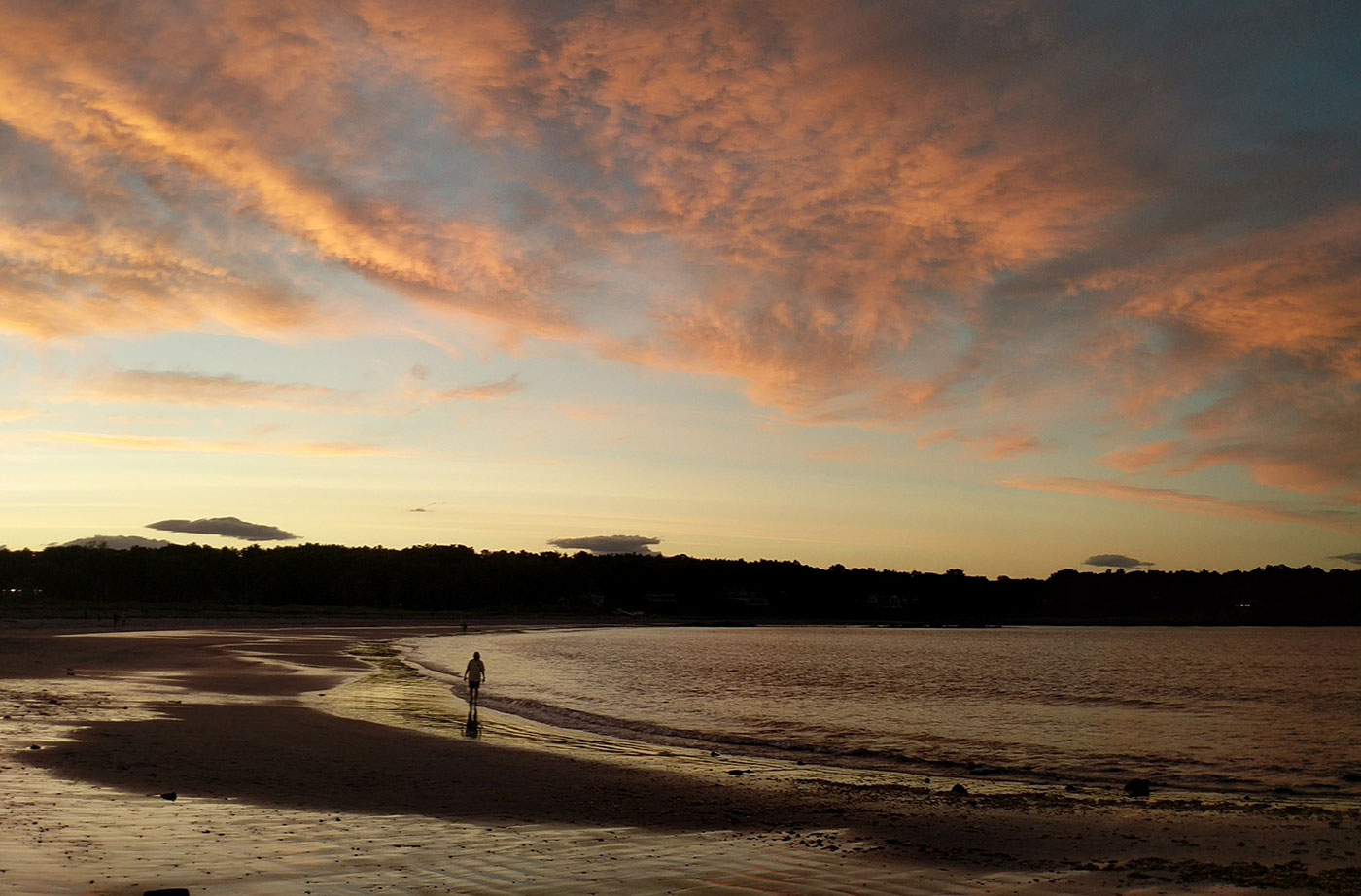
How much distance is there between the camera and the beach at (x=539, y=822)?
12.0 meters

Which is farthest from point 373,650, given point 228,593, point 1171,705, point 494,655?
point 228,593

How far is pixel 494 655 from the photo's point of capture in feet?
253

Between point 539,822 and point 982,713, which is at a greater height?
point 539,822

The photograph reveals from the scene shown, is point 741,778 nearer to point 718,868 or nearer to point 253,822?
point 718,868

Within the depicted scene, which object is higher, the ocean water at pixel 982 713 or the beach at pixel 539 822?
the beach at pixel 539 822

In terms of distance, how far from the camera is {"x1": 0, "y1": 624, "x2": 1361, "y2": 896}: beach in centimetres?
1198

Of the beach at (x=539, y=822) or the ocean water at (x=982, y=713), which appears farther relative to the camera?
the ocean water at (x=982, y=713)

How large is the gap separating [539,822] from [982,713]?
32282 millimetres

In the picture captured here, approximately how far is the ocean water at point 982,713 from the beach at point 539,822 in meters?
4.61

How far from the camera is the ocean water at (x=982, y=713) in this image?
2780 cm

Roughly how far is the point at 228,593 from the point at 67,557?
105 feet

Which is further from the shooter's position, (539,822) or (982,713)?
(982,713)

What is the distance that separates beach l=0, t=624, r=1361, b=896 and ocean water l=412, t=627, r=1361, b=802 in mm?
4610

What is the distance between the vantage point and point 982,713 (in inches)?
1710
